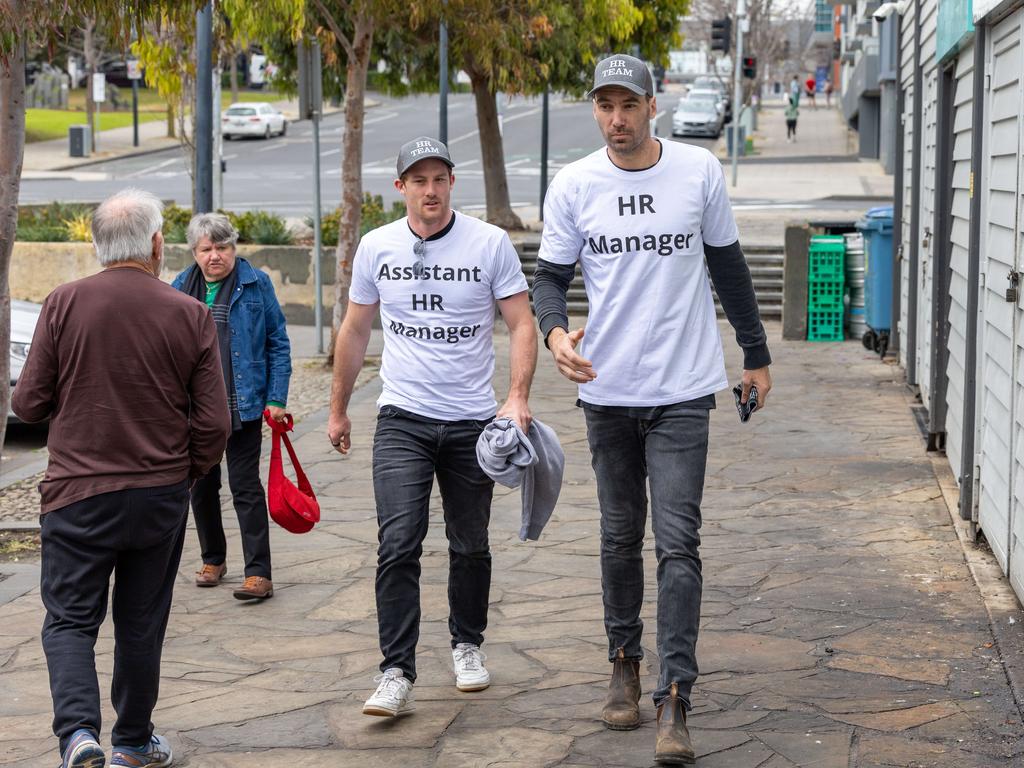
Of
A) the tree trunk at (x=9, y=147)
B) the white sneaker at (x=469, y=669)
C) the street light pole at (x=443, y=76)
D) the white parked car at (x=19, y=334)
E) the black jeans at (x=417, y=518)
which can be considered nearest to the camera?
the black jeans at (x=417, y=518)

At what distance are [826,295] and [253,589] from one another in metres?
10.3

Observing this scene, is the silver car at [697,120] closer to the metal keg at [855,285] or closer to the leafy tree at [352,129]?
the metal keg at [855,285]

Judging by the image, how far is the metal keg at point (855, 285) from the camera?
612 inches

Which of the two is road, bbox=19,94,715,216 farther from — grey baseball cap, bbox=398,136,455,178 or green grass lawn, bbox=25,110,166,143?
grey baseball cap, bbox=398,136,455,178

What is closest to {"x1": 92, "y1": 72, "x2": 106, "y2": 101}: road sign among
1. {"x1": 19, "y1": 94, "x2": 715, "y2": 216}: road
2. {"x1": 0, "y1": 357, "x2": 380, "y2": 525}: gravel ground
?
{"x1": 19, "y1": 94, "x2": 715, "y2": 216}: road

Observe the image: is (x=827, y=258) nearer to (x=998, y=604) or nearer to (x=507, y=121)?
(x=998, y=604)

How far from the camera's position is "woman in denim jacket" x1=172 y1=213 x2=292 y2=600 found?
658 centimetres

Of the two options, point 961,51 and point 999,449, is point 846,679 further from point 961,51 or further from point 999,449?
point 961,51

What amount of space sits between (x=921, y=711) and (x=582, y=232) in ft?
6.27

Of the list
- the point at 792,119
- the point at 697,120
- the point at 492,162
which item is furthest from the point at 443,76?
the point at 792,119

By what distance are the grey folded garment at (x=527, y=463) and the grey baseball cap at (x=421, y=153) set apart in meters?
0.90

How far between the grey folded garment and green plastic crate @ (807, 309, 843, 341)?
10986mm

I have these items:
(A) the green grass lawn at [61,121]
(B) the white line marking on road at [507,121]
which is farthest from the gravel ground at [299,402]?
(A) the green grass lawn at [61,121]

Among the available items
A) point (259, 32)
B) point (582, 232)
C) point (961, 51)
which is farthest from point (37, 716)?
point (259, 32)
